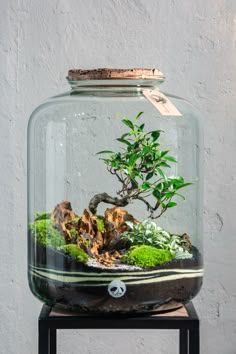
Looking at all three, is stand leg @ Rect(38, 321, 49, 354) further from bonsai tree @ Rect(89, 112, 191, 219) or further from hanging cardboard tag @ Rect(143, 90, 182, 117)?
hanging cardboard tag @ Rect(143, 90, 182, 117)

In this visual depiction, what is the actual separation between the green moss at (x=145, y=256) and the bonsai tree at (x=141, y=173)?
10 centimetres

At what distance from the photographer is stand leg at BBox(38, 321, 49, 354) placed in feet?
4.72

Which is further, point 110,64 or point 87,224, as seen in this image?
point 110,64

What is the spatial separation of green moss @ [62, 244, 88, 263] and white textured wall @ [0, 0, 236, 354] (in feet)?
2.21

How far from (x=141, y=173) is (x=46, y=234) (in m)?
0.24

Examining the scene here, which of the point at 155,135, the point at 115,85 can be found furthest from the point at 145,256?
the point at 115,85

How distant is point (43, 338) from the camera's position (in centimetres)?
145

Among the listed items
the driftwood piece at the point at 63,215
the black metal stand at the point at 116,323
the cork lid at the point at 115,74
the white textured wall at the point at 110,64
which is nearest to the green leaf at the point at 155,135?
the cork lid at the point at 115,74

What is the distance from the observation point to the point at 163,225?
4.97 ft

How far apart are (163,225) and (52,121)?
33 cm

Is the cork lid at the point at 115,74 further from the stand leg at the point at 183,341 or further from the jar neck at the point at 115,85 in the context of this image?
the stand leg at the point at 183,341

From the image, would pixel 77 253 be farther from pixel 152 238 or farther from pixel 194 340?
pixel 194 340

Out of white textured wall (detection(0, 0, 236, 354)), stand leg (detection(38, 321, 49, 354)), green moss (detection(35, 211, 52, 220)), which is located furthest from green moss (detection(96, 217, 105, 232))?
white textured wall (detection(0, 0, 236, 354))

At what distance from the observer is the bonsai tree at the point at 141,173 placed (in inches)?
57.8
